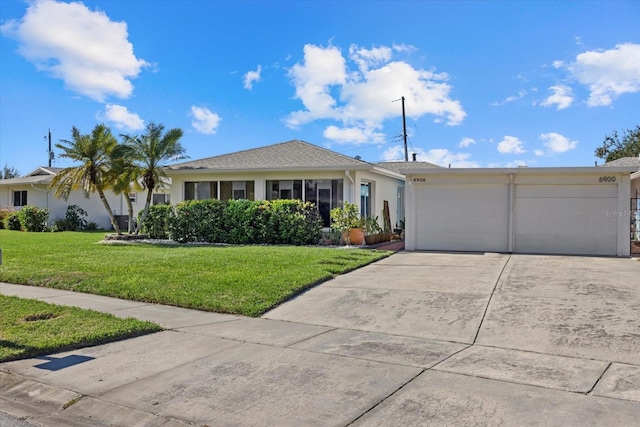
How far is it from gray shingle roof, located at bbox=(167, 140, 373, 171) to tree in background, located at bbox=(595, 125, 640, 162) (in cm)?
2973

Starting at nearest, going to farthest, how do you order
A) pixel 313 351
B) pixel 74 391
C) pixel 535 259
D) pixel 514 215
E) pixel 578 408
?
pixel 578 408
pixel 74 391
pixel 313 351
pixel 535 259
pixel 514 215

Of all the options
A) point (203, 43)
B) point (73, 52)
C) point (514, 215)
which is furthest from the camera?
point (203, 43)

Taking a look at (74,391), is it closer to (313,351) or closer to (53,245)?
(313,351)

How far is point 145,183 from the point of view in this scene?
19.1m

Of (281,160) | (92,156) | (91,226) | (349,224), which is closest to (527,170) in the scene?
(349,224)

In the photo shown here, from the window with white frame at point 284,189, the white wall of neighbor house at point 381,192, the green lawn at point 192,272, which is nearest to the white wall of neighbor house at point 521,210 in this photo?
the green lawn at point 192,272

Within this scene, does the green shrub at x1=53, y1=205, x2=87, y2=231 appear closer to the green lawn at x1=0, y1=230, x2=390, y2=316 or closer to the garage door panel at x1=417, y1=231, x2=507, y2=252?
the green lawn at x1=0, y1=230, x2=390, y2=316

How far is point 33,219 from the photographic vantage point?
26.6 meters

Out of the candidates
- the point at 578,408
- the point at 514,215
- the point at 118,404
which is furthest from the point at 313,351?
the point at 514,215

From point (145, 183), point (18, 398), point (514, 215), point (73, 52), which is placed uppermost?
point (73, 52)

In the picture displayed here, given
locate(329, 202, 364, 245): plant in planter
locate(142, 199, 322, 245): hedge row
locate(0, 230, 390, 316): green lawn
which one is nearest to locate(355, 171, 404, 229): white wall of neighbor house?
locate(329, 202, 364, 245): plant in planter

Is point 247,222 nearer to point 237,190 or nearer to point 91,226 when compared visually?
point 237,190

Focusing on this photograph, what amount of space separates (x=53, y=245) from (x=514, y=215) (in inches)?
611

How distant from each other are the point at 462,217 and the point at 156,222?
1177 centimetres
